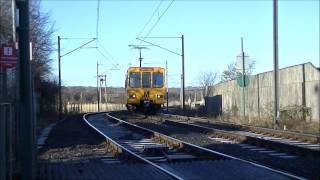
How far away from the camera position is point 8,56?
10531 millimetres

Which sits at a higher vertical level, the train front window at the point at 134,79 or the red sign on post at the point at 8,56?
the train front window at the point at 134,79

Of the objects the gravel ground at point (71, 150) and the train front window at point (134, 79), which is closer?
the gravel ground at point (71, 150)

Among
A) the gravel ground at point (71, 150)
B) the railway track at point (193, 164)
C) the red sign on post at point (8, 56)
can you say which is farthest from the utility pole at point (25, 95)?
the gravel ground at point (71, 150)

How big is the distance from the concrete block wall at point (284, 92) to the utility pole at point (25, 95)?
68.6 feet

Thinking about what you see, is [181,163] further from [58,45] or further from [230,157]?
[58,45]

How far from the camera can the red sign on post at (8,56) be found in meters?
10.2

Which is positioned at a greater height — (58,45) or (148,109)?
(58,45)

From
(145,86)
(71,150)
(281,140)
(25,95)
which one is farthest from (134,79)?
(25,95)

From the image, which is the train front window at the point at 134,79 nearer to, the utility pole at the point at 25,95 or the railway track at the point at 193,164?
the railway track at the point at 193,164

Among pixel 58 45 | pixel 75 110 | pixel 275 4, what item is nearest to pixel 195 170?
pixel 275 4

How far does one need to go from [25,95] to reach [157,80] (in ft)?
110

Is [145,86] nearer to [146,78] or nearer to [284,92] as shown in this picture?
[146,78]

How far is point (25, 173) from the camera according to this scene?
1055 cm

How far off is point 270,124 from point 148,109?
54.4 ft
